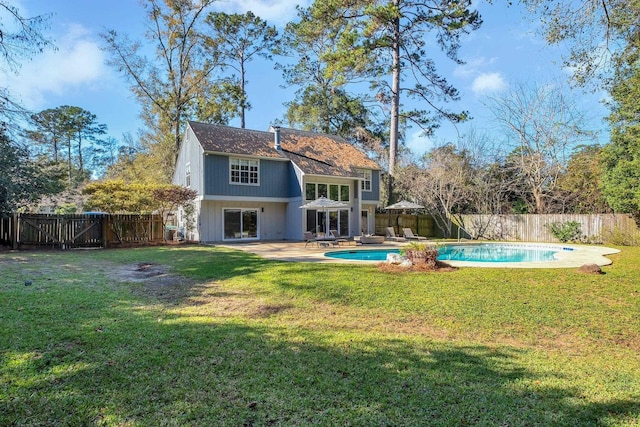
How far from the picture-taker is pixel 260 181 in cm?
2161

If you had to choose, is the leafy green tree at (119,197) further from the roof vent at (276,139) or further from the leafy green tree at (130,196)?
the roof vent at (276,139)

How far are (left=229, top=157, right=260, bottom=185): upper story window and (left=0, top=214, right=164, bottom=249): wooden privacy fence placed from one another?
4.59 m

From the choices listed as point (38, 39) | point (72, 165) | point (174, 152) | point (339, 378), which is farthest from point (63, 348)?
point (72, 165)

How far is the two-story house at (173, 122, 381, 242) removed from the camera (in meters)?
20.5

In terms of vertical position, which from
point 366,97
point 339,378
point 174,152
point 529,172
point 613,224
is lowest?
point 339,378

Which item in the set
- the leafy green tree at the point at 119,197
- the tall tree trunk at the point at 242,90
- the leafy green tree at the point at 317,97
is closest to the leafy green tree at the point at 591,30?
the leafy green tree at the point at 119,197

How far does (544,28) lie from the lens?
8.02 metres

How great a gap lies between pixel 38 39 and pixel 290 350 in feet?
24.4

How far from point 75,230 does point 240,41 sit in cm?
2240

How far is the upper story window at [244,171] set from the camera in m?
20.9

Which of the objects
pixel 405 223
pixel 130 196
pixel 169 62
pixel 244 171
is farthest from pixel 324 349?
pixel 169 62

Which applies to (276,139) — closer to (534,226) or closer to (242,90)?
(242,90)

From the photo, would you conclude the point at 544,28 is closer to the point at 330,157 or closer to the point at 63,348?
the point at 63,348

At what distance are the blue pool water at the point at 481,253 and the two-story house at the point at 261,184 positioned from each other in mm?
5292
